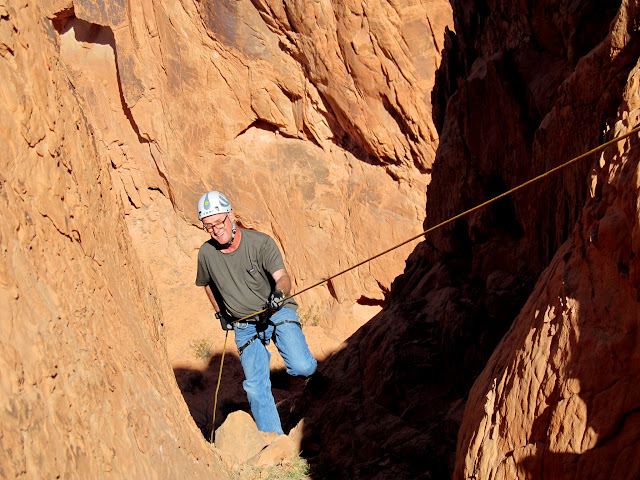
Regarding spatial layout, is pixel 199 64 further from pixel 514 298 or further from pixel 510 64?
pixel 514 298

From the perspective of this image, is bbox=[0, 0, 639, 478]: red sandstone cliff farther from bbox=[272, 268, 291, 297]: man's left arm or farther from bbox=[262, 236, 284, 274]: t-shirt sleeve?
bbox=[262, 236, 284, 274]: t-shirt sleeve

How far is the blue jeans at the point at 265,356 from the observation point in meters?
4.80

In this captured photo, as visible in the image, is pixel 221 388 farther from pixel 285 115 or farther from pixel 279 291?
pixel 285 115

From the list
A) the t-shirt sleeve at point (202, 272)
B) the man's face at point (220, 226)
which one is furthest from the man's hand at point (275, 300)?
the t-shirt sleeve at point (202, 272)

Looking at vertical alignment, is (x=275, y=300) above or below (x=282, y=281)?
below

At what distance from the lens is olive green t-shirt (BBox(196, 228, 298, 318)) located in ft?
15.5

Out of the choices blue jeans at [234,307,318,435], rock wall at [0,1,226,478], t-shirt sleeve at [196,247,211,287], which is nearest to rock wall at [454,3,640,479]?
rock wall at [0,1,226,478]

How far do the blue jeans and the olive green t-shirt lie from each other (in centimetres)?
15

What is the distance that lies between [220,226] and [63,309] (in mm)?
2430

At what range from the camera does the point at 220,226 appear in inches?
181

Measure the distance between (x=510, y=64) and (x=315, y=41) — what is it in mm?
5815

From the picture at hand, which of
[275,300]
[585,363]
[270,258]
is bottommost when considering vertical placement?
[585,363]

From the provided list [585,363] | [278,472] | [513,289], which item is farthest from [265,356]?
[585,363]

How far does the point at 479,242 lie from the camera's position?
5.13 metres
